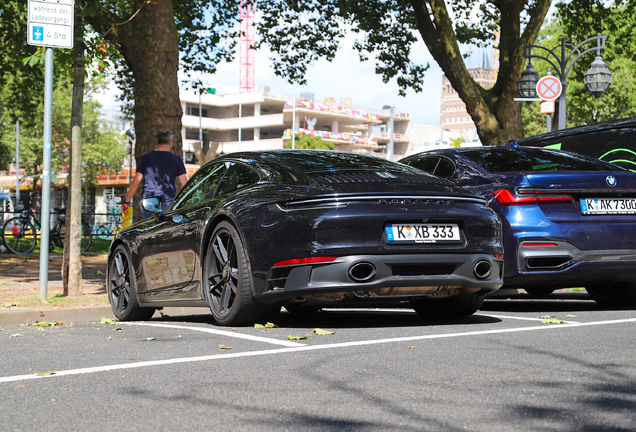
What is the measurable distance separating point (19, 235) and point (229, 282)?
14.9m

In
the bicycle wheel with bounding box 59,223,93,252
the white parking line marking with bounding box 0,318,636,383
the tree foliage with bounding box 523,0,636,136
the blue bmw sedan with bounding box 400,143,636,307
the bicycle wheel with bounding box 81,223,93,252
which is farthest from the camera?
the tree foliage with bounding box 523,0,636,136

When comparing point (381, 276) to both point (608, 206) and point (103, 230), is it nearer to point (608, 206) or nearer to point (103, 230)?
point (608, 206)

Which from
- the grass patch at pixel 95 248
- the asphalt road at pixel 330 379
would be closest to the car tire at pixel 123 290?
the asphalt road at pixel 330 379

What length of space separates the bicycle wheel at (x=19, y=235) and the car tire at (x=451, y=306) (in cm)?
1457

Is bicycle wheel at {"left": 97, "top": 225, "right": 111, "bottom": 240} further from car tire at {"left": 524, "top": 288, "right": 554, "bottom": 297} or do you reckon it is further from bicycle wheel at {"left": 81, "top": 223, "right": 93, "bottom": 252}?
car tire at {"left": 524, "top": 288, "right": 554, "bottom": 297}

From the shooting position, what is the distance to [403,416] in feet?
10.4

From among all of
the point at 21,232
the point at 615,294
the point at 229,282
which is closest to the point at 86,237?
the point at 21,232

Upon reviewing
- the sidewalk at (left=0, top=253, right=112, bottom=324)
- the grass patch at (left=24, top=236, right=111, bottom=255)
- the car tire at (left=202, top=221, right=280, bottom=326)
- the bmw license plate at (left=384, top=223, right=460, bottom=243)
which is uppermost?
the bmw license plate at (left=384, top=223, right=460, bottom=243)

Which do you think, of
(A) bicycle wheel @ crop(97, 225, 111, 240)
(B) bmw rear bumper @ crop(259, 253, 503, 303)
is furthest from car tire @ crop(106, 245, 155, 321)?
(A) bicycle wheel @ crop(97, 225, 111, 240)

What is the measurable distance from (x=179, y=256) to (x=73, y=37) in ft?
11.2

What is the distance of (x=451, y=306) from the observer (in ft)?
21.7

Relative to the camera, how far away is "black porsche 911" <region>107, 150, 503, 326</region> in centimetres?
554

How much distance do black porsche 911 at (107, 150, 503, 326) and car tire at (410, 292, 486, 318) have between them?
11 millimetres

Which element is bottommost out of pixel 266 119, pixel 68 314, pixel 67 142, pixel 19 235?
pixel 19 235
